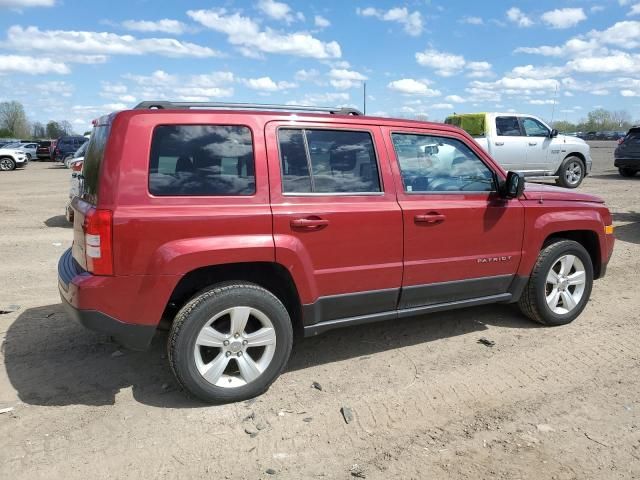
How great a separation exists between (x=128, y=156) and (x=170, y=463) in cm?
174

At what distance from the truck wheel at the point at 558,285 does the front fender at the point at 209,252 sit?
8.17ft

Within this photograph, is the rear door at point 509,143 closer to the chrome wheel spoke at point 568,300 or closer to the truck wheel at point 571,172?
the truck wheel at point 571,172

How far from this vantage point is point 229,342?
3.40m

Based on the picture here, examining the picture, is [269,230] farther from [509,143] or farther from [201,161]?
[509,143]

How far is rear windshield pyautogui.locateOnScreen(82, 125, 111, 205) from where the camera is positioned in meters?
3.19

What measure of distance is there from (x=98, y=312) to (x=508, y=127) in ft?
40.7

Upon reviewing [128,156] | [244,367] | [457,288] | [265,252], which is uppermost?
[128,156]

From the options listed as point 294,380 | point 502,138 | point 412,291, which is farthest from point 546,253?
point 502,138

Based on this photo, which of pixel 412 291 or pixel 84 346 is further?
pixel 84 346

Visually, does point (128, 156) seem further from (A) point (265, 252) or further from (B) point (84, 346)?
(B) point (84, 346)

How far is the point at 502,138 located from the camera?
13234 mm

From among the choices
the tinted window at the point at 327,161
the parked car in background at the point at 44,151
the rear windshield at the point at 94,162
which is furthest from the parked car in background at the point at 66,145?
the tinted window at the point at 327,161

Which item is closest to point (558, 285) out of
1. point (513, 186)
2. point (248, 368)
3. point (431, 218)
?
point (513, 186)

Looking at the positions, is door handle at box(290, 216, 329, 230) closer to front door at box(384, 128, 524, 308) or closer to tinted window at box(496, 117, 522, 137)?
front door at box(384, 128, 524, 308)
